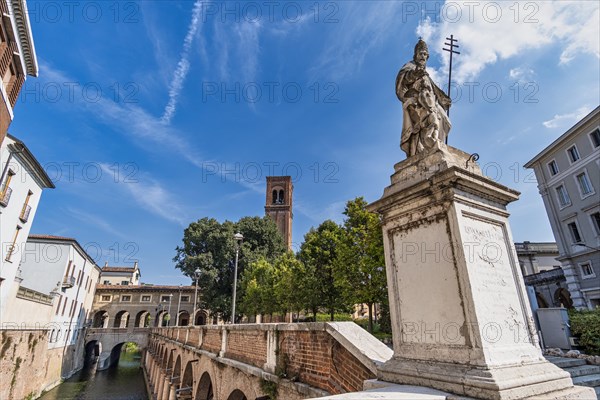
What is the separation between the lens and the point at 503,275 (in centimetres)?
289

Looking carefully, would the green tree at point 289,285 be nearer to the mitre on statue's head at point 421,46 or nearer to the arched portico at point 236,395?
the arched portico at point 236,395

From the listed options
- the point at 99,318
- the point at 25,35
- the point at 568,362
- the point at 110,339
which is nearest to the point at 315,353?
the point at 568,362

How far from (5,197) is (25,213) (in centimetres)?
271

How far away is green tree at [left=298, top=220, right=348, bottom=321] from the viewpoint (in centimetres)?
2055

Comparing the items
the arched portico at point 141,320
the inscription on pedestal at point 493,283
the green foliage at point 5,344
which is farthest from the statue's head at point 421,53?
the arched portico at point 141,320

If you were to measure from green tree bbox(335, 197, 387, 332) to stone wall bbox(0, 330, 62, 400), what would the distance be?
18.5 m

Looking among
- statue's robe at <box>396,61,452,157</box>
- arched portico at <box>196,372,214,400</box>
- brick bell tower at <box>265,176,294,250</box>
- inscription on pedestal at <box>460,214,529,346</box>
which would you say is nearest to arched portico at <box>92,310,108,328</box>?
brick bell tower at <box>265,176,294,250</box>

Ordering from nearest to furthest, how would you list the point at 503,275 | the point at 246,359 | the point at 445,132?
the point at 503,275, the point at 445,132, the point at 246,359

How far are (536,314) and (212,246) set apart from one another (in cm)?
2935

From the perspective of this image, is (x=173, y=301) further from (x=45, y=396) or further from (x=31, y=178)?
(x=31, y=178)

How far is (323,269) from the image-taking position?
2105 centimetres

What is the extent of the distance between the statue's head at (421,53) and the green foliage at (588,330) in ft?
37.5

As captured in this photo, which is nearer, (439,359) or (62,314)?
A: (439,359)

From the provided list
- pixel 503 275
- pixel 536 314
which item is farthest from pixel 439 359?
pixel 536 314
